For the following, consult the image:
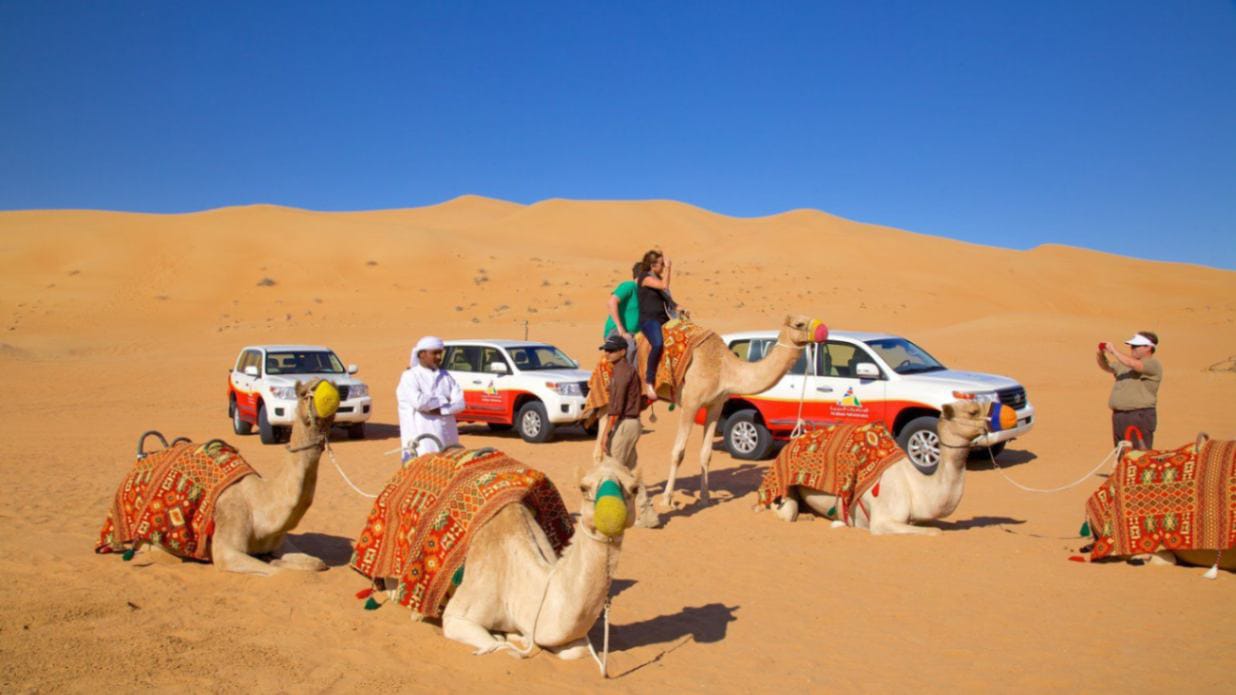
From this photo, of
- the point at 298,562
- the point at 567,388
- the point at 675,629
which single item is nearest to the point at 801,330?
the point at 675,629

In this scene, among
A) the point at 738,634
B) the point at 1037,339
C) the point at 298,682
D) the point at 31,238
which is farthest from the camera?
the point at 31,238

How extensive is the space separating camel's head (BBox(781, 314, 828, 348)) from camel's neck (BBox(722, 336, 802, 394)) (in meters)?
0.10

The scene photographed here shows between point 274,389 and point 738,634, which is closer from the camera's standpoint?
point 738,634

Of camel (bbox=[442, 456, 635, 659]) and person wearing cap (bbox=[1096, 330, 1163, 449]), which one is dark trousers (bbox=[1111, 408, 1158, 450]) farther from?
camel (bbox=[442, 456, 635, 659])

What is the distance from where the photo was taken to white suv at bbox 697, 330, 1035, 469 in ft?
40.7

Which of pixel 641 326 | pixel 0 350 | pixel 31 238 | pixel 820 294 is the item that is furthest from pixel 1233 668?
pixel 31 238

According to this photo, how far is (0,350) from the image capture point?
3122cm

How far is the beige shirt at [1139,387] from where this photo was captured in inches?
404

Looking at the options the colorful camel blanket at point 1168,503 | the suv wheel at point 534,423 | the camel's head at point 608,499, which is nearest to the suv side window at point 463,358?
the suv wheel at point 534,423

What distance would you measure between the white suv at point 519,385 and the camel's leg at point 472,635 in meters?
10.1

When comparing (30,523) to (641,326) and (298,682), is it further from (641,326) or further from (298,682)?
(641,326)

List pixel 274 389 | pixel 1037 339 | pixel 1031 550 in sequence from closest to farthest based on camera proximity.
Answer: pixel 1031 550 < pixel 274 389 < pixel 1037 339

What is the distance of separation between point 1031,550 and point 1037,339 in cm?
2335

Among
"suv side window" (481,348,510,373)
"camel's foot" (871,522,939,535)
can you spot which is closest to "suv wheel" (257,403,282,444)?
"suv side window" (481,348,510,373)
